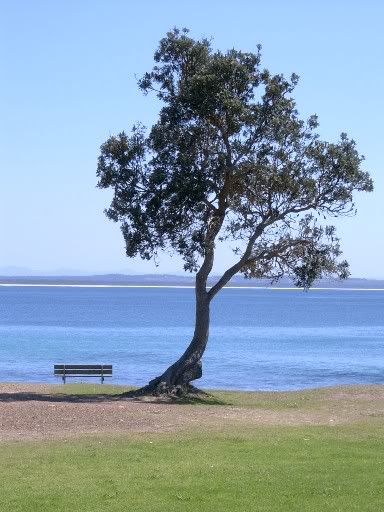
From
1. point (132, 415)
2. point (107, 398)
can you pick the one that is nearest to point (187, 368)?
→ point (107, 398)

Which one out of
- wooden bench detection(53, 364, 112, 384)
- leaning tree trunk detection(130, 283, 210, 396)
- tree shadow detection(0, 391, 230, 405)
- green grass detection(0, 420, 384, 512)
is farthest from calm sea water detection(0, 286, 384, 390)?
green grass detection(0, 420, 384, 512)

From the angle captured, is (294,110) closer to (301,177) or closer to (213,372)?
(301,177)

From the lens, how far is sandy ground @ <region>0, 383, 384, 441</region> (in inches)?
779

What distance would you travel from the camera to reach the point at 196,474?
14508 millimetres

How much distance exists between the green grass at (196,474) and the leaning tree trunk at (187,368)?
8.59 m

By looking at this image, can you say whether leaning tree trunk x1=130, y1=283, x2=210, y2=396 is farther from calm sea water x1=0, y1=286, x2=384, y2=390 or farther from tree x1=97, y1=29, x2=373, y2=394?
calm sea water x1=0, y1=286, x2=384, y2=390

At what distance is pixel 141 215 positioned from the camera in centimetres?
2731

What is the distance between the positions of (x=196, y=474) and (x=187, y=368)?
524 inches

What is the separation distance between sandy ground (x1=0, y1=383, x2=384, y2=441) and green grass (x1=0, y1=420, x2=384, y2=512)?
1537 mm

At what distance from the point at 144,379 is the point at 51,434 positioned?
2423 cm

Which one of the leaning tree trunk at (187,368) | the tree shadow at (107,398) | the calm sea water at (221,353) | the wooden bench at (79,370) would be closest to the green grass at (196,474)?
the tree shadow at (107,398)

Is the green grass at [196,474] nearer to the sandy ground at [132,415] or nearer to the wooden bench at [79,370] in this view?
the sandy ground at [132,415]

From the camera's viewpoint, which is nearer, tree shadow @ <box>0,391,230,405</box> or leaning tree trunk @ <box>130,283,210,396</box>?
tree shadow @ <box>0,391,230,405</box>

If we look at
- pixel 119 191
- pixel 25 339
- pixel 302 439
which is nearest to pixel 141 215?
pixel 119 191
